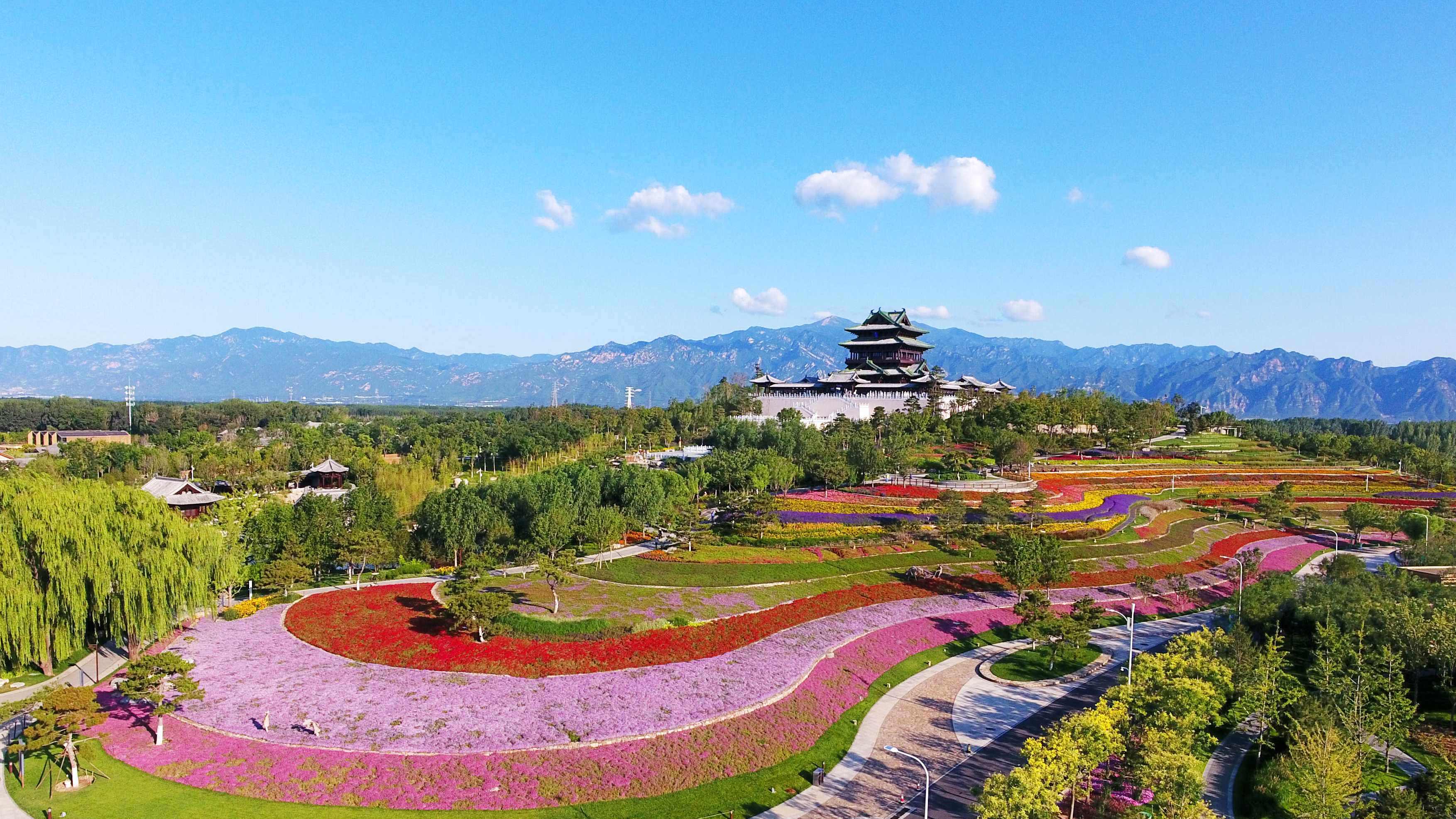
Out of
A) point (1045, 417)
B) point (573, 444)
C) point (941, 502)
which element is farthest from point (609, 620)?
point (1045, 417)

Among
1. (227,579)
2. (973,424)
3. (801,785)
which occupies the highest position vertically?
(973,424)

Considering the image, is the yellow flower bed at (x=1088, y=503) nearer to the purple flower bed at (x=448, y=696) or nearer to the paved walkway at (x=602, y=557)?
the paved walkway at (x=602, y=557)

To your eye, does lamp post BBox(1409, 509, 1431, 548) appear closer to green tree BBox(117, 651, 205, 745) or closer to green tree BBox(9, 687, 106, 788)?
green tree BBox(117, 651, 205, 745)

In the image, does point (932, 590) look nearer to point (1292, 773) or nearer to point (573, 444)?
point (1292, 773)

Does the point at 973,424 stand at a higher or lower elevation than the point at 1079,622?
higher

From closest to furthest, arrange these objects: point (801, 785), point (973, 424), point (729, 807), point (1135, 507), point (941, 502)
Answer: point (729, 807), point (801, 785), point (941, 502), point (1135, 507), point (973, 424)

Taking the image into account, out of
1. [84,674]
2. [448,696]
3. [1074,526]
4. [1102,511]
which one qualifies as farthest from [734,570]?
[1102,511]
